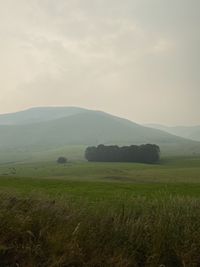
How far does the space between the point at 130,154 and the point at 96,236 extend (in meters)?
120

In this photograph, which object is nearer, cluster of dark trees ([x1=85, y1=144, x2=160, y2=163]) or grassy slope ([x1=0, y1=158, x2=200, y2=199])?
grassy slope ([x1=0, y1=158, x2=200, y2=199])

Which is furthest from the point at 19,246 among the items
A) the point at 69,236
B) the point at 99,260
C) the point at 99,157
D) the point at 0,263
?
the point at 99,157

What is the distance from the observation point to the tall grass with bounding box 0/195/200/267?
8.51m

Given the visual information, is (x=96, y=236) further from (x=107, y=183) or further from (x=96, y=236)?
(x=107, y=183)

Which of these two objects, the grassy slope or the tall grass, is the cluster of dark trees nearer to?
the grassy slope

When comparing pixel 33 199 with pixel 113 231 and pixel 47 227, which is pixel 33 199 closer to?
pixel 47 227

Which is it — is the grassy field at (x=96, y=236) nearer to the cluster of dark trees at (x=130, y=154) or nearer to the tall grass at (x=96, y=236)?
the tall grass at (x=96, y=236)

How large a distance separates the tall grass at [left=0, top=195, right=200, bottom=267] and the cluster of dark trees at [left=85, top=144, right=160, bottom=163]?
11543 centimetres

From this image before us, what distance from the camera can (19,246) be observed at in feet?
28.8

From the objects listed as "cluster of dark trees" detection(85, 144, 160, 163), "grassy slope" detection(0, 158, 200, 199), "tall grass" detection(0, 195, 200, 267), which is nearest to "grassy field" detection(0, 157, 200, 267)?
"tall grass" detection(0, 195, 200, 267)

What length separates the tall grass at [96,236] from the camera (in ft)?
27.9

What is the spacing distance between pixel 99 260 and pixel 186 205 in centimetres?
390

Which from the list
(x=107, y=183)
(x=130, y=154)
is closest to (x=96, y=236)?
(x=107, y=183)

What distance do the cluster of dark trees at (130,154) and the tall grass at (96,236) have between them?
11543cm
